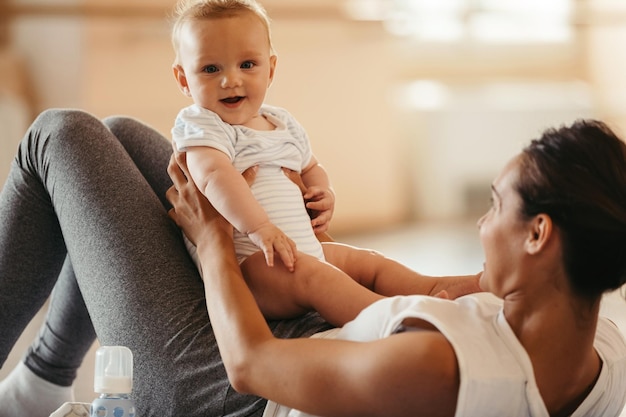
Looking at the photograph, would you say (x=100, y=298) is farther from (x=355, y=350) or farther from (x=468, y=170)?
(x=468, y=170)

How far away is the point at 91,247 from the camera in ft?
4.74

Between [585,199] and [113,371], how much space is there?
0.62 m

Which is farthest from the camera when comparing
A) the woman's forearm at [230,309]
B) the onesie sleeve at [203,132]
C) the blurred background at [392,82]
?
the blurred background at [392,82]

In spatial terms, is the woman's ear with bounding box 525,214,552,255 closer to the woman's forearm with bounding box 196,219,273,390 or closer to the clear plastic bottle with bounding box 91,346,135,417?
the woman's forearm with bounding box 196,219,273,390

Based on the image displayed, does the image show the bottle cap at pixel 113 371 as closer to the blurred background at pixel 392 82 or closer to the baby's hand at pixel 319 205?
the baby's hand at pixel 319 205

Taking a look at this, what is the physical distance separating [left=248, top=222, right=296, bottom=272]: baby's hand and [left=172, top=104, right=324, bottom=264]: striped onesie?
10 cm

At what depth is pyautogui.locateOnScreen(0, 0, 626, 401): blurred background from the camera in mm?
3992

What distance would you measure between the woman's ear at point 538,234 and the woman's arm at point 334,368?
0.14 metres

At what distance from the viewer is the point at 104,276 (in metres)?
1.42

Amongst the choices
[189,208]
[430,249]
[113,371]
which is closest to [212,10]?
[189,208]

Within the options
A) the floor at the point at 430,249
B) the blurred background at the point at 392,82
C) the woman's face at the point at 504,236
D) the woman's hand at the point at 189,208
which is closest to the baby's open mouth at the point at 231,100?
the woman's hand at the point at 189,208

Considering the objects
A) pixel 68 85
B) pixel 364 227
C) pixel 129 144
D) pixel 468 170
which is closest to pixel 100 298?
pixel 129 144

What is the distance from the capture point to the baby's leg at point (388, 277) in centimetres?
139

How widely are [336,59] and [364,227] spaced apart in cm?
88
